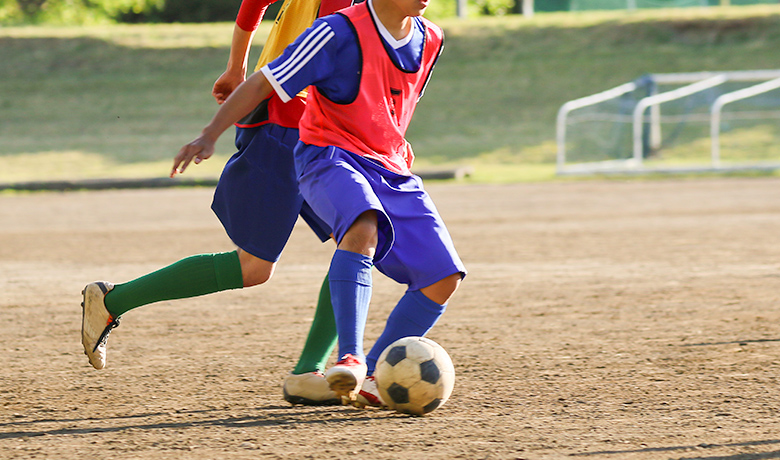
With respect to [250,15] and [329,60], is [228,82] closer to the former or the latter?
[250,15]

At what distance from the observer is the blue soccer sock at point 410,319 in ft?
12.2

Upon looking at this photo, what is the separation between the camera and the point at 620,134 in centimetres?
1903

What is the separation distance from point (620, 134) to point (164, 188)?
27.1 feet

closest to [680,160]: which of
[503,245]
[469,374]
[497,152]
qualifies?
[497,152]

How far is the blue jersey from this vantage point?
350 cm

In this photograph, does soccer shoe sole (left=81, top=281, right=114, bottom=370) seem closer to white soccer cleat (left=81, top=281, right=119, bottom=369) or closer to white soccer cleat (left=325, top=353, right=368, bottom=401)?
white soccer cleat (left=81, top=281, right=119, bottom=369)

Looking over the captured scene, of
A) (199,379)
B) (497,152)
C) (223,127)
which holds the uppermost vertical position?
(223,127)

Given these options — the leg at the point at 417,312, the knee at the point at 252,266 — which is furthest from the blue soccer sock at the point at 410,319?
the knee at the point at 252,266

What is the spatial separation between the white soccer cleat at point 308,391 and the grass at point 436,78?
15255mm

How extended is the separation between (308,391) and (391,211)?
76 centimetres

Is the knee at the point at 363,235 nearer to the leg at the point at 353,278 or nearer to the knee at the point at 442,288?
the leg at the point at 353,278

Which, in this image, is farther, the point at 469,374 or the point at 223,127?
the point at 469,374

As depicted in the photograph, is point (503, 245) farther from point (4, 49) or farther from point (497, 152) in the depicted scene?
point (4, 49)

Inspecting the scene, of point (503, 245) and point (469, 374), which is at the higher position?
point (469, 374)
